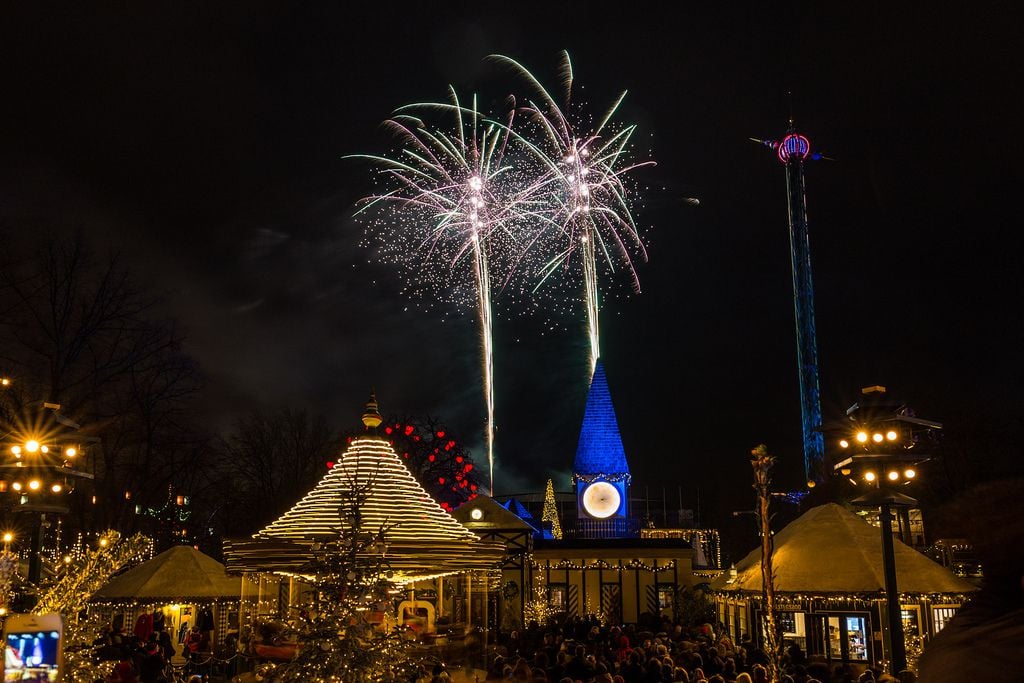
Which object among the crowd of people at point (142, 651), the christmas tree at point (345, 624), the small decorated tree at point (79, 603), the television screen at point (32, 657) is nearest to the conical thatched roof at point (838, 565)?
the crowd of people at point (142, 651)

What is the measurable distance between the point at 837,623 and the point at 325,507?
13.7 metres

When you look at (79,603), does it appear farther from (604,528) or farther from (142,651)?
(604,528)

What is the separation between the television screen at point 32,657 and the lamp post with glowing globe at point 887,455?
466 inches

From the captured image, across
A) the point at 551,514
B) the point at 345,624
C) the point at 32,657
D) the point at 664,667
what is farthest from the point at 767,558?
the point at 551,514

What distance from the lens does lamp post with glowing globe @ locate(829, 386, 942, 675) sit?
1402cm

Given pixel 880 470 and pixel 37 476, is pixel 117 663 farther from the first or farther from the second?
pixel 880 470

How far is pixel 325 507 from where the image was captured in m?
15.5

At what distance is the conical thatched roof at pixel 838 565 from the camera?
18594mm

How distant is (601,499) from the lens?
42812 mm

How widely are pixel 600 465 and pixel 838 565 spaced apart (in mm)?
23884

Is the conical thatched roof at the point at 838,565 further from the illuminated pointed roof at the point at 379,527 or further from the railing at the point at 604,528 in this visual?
the railing at the point at 604,528

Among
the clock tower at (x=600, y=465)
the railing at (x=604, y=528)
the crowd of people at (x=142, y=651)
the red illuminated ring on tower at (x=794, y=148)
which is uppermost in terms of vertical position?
the red illuminated ring on tower at (x=794, y=148)

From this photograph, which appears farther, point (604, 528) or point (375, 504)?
point (604, 528)

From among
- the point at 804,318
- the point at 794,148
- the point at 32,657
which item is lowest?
the point at 32,657
